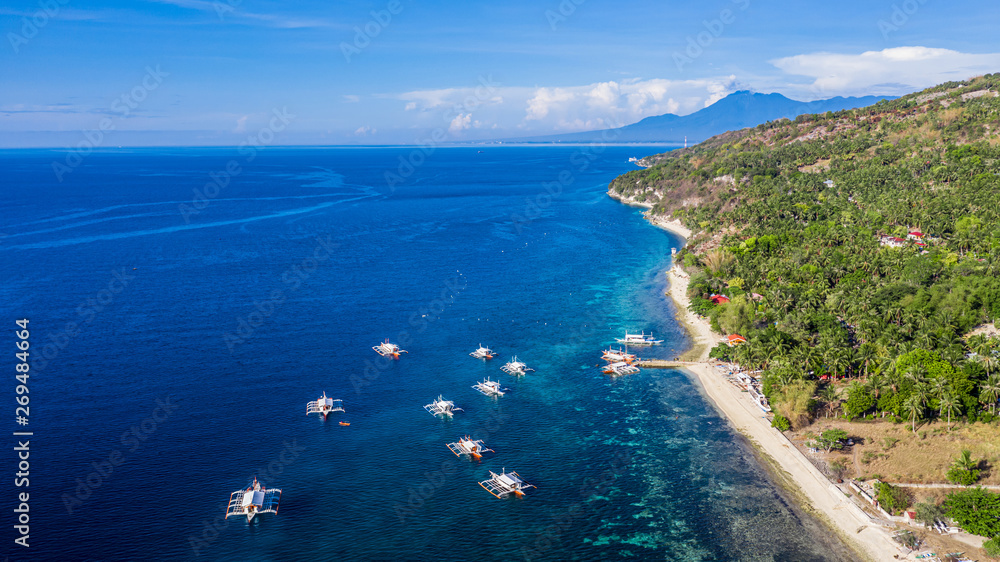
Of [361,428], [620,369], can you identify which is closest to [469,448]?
[361,428]

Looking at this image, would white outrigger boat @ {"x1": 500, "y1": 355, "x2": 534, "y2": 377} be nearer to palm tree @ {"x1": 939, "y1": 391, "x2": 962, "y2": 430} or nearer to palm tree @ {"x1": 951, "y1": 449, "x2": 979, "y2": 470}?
palm tree @ {"x1": 939, "y1": 391, "x2": 962, "y2": 430}

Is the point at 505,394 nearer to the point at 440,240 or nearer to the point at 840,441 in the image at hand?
the point at 840,441

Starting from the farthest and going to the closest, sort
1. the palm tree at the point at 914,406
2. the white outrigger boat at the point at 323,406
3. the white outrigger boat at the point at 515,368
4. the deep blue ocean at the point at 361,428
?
the white outrigger boat at the point at 515,368 → the white outrigger boat at the point at 323,406 → the palm tree at the point at 914,406 → the deep blue ocean at the point at 361,428

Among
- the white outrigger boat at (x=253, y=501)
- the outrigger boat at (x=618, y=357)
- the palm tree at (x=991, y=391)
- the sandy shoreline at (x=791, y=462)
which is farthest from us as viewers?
the outrigger boat at (x=618, y=357)

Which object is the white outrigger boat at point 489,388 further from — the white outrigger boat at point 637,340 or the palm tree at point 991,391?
the palm tree at point 991,391

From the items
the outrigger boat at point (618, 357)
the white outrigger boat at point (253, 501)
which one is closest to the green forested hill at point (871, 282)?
the outrigger boat at point (618, 357)

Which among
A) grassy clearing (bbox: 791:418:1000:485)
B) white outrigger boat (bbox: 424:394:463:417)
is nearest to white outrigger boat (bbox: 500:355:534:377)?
white outrigger boat (bbox: 424:394:463:417)

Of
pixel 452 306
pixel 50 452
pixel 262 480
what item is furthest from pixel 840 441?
pixel 50 452
